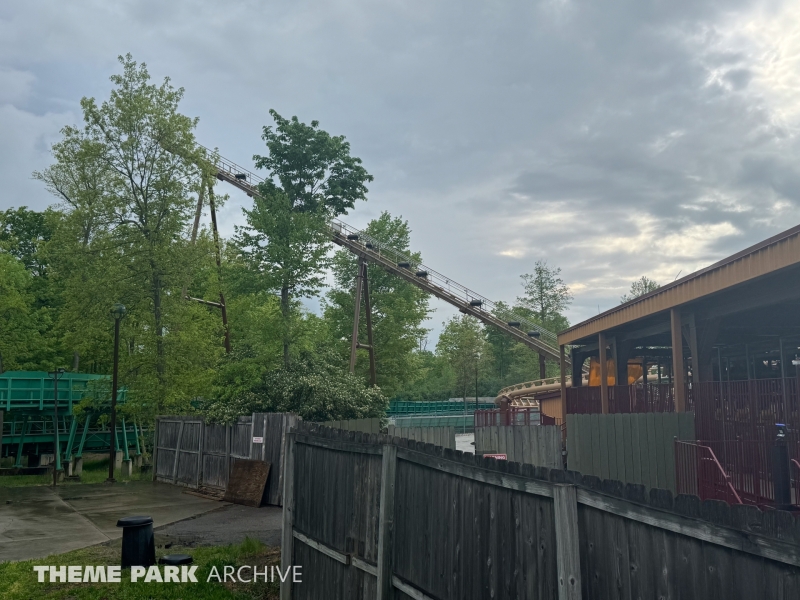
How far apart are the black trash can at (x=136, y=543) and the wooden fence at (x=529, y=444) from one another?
30.9 feet

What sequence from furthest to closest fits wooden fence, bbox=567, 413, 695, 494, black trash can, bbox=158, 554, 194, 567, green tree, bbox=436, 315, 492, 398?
green tree, bbox=436, 315, 492, 398
wooden fence, bbox=567, 413, 695, 494
black trash can, bbox=158, 554, 194, 567

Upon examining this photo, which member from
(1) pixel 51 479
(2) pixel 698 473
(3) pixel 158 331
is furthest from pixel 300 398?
(2) pixel 698 473

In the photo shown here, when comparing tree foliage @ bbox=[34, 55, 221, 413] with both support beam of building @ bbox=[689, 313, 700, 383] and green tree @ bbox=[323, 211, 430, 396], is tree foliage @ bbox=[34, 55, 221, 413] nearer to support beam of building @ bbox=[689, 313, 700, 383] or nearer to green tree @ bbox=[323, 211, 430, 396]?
support beam of building @ bbox=[689, 313, 700, 383]

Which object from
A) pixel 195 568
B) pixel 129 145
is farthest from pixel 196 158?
pixel 195 568

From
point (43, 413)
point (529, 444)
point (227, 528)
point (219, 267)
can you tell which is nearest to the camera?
point (227, 528)

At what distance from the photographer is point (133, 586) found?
26.6 feet

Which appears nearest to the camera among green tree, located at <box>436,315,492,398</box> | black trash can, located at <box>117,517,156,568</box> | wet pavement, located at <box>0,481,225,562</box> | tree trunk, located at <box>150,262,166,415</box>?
black trash can, located at <box>117,517,156,568</box>

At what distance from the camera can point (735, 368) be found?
29172 mm

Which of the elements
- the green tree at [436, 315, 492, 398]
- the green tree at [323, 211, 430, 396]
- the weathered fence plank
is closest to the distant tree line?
the weathered fence plank

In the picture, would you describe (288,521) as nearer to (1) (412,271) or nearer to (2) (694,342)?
(2) (694,342)

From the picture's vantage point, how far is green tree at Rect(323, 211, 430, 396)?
45.0 m

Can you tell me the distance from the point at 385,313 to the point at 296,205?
16.8 m

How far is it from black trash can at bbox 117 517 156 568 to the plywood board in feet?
20.4

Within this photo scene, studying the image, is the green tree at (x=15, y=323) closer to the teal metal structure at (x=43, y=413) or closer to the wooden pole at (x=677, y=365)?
the teal metal structure at (x=43, y=413)
